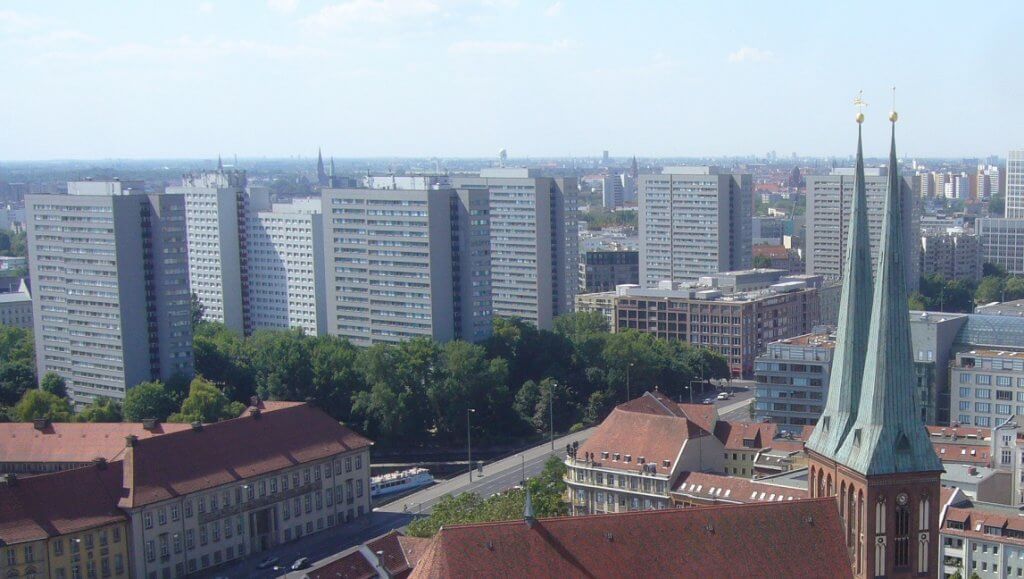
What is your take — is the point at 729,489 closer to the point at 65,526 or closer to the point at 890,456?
the point at 890,456

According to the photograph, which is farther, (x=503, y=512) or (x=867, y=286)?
(x=503, y=512)

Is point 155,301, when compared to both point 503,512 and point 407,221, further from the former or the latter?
point 503,512

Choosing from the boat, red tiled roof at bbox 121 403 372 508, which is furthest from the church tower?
the boat

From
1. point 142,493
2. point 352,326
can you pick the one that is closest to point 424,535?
point 142,493

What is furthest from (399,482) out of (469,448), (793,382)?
(793,382)

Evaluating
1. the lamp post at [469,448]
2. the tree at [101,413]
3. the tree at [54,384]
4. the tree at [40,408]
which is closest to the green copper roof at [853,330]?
the lamp post at [469,448]

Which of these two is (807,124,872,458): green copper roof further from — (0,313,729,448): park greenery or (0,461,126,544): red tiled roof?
(0,313,729,448): park greenery
